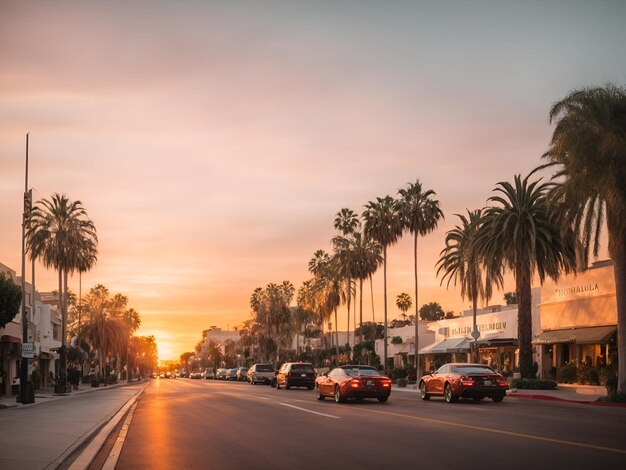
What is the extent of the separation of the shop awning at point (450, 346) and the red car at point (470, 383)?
33231 mm

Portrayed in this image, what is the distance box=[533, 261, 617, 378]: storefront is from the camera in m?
42.6

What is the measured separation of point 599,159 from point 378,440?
19192 millimetres

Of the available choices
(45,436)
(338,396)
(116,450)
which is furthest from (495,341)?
(116,450)

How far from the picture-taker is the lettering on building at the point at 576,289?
44.6 m

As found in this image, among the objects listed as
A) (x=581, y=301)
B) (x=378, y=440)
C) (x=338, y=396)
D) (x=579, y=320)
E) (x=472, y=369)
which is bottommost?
(x=338, y=396)

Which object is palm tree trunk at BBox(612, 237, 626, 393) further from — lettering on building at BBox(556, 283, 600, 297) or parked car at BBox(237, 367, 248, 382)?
parked car at BBox(237, 367, 248, 382)

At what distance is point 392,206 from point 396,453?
55.6m

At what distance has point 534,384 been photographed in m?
38.8

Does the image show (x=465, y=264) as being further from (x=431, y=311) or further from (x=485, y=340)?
(x=431, y=311)

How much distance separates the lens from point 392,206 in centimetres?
6750

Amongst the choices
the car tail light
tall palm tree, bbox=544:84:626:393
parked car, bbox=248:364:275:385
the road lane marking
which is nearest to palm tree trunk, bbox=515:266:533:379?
tall palm tree, bbox=544:84:626:393

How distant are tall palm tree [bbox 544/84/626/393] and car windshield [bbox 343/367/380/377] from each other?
34.1 ft

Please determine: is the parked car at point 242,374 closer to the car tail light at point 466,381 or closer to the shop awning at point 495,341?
the shop awning at point 495,341

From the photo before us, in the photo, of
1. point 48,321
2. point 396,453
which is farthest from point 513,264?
point 48,321
